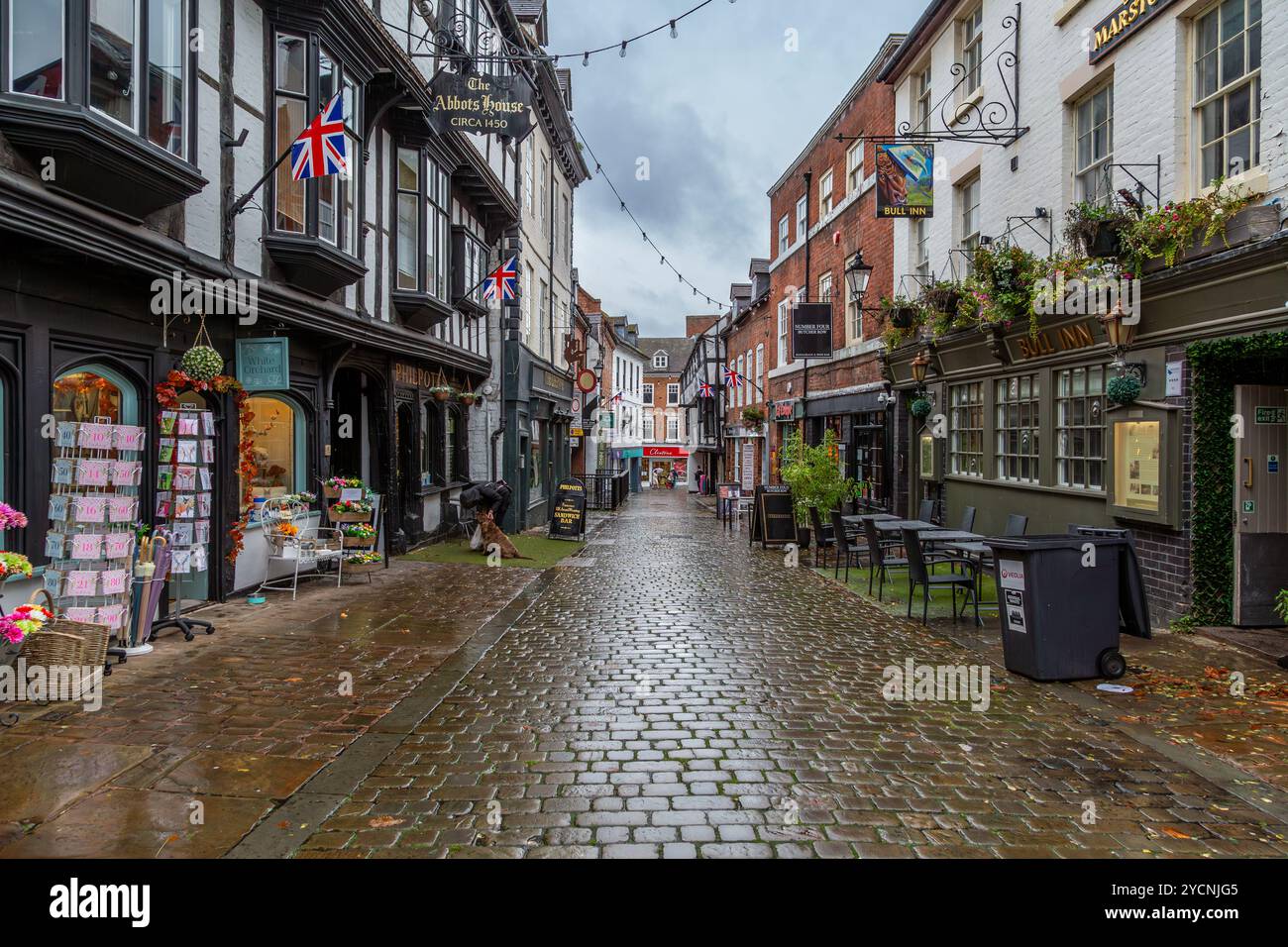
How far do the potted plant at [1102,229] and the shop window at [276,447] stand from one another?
939 centimetres

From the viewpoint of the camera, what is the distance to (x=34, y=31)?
5.86 m

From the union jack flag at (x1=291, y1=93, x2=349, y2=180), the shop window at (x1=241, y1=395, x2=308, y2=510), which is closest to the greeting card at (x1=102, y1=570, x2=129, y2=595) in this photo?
the shop window at (x1=241, y1=395, x2=308, y2=510)

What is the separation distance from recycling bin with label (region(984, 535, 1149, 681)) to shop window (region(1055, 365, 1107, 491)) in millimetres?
3568

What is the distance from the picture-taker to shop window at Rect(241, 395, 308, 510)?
401 inches

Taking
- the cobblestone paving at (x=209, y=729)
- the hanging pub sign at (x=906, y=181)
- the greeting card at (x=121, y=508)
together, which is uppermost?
the hanging pub sign at (x=906, y=181)

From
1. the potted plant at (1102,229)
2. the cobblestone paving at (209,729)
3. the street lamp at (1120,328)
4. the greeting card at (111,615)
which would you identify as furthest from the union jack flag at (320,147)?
the street lamp at (1120,328)

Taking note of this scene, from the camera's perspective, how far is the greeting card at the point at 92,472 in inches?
252

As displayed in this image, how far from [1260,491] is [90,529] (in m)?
10.5

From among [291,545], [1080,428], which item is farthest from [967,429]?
[291,545]

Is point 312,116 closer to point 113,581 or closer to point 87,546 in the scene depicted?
point 87,546

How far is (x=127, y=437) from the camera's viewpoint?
6.88 m

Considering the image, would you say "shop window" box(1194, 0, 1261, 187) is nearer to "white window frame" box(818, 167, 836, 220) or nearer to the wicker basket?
the wicker basket

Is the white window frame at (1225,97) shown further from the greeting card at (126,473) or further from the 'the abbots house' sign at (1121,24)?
the greeting card at (126,473)

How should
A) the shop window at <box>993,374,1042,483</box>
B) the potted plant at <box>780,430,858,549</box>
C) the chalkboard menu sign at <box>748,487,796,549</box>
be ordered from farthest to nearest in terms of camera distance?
1. the chalkboard menu sign at <box>748,487,796,549</box>
2. the potted plant at <box>780,430,858,549</box>
3. the shop window at <box>993,374,1042,483</box>
